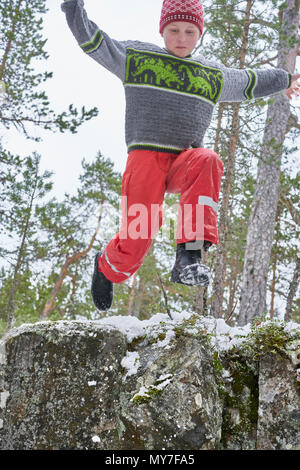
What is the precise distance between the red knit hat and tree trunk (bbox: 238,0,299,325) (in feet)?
14.3

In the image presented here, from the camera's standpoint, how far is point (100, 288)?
284cm

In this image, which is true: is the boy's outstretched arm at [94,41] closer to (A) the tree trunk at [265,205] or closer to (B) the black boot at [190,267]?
(B) the black boot at [190,267]

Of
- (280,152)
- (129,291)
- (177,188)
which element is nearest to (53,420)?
(177,188)

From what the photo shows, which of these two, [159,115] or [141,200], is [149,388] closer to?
[141,200]

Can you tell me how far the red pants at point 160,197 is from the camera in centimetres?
221

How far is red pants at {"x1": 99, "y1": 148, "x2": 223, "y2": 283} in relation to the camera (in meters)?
2.21

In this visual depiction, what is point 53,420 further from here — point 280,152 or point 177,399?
point 280,152

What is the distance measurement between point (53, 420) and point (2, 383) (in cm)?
40

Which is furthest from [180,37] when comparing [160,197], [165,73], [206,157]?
[160,197]

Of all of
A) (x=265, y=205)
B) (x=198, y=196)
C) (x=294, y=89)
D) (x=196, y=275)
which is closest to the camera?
(x=196, y=275)

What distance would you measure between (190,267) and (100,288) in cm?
96

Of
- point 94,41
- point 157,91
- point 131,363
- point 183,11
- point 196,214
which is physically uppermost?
point 183,11

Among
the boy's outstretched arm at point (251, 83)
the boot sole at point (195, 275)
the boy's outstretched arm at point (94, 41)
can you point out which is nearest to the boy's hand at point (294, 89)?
the boy's outstretched arm at point (251, 83)
